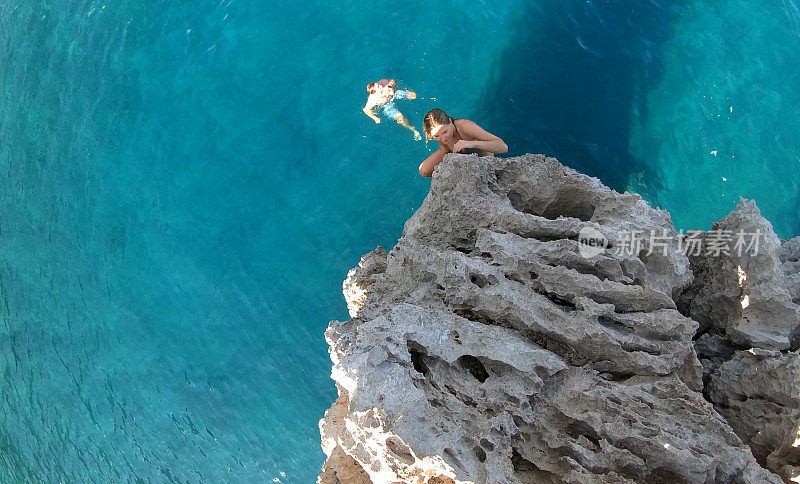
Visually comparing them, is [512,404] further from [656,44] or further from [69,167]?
[69,167]

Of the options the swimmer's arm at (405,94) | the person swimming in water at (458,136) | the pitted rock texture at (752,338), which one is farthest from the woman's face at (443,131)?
the pitted rock texture at (752,338)

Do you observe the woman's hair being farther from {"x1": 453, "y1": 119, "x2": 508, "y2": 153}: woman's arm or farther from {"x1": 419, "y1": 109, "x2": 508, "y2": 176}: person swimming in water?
{"x1": 453, "y1": 119, "x2": 508, "y2": 153}: woman's arm

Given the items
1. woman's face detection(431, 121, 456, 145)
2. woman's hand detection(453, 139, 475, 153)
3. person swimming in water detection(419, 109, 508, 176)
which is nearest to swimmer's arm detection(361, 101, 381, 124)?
person swimming in water detection(419, 109, 508, 176)

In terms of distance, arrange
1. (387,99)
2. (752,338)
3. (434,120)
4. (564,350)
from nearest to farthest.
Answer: (564,350) < (752,338) < (434,120) < (387,99)

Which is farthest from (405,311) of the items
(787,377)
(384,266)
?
(787,377)

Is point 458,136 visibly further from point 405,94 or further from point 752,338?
point 752,338

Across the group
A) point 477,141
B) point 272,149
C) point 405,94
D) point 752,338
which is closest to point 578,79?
point 405,94

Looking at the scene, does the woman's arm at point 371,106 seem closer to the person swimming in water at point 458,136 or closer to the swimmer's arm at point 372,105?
the swimmer's arm at point 372,105
